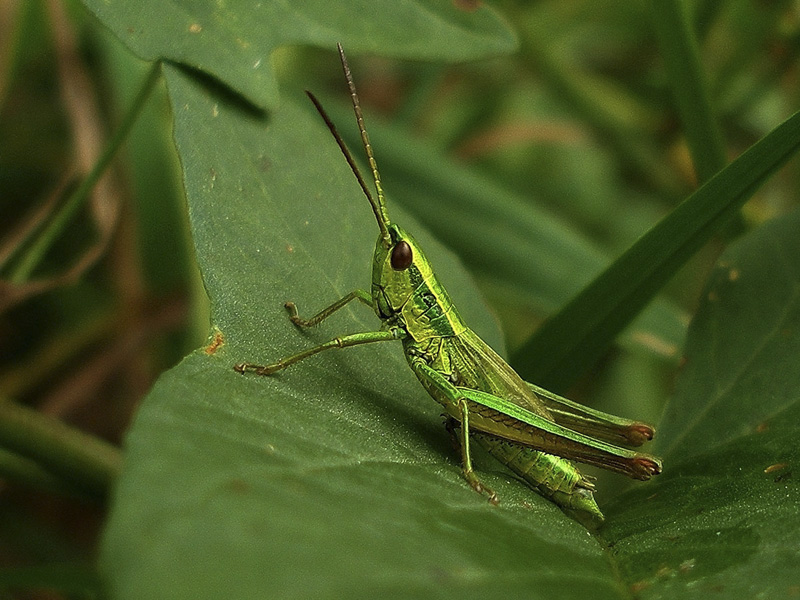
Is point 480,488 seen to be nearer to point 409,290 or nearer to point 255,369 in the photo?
point 255,369

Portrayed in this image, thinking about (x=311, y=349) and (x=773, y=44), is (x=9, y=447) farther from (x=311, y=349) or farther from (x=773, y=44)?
(x=773, y=44)

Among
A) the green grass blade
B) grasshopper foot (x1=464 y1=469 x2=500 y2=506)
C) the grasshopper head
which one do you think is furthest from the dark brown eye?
the green grass blade

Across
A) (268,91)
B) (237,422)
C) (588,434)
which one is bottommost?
(588,434)

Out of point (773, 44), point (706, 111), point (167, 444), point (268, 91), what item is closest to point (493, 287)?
point (706, 111)

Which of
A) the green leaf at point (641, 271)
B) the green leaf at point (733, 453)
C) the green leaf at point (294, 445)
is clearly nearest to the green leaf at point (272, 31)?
the green leaf at point (294, 445)

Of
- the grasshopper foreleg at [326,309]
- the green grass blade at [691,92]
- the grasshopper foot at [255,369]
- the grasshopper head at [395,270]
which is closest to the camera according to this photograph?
the grasshopper foot at [255,369]

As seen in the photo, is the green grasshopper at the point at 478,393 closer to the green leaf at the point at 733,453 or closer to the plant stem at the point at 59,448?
the green leaf at the point at 733,453
